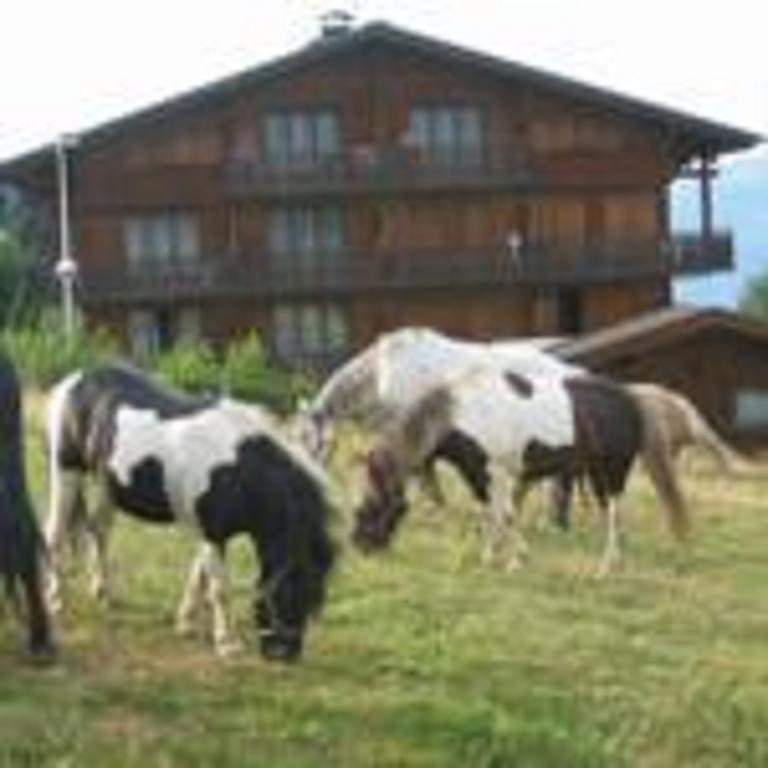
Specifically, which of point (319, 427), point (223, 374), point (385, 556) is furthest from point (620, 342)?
point (385, 556)

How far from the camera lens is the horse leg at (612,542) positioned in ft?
71.5

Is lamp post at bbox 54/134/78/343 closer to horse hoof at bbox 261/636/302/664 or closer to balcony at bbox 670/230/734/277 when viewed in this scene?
balcony at bbox 670/230/734/277

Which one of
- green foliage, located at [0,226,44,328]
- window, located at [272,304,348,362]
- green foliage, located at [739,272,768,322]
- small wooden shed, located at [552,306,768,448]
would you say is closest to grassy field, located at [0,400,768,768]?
small wooden shed, located at [552,306,768,448]

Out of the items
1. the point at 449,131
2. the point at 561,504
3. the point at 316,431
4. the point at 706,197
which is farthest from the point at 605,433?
the point at 449,131

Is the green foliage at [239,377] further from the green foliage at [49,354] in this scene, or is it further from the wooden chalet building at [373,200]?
the wooden chalet building at [373,200]

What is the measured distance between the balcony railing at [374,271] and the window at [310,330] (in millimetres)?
710

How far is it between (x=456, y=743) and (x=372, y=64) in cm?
6113

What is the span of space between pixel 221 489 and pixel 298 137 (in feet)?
194

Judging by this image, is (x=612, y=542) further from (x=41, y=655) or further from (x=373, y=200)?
(x=373, y=200)

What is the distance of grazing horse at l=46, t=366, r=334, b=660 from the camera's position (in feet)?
49.2

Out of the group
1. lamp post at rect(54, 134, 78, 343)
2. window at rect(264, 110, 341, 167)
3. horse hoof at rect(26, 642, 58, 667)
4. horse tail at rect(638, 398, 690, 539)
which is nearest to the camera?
horse hoof at rect(26, 642, 58, 667)

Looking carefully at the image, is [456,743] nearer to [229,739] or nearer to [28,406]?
[229,739]

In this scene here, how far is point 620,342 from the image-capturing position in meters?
51.1

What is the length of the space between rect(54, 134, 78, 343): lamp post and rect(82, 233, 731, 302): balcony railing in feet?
3.51
